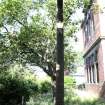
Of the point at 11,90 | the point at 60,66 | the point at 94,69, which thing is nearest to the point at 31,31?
the point at 11,90

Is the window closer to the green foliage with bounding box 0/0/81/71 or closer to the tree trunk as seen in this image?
the green foliage with bounding box 0/0/81/71

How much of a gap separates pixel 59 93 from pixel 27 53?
33.0 feet

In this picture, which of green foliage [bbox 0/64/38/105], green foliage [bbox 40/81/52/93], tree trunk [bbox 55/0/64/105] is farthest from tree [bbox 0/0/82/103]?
green foliage [bbox 40/81/52/93]

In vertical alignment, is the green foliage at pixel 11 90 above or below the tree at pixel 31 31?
below

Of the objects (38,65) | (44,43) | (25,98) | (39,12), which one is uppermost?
(39,12)

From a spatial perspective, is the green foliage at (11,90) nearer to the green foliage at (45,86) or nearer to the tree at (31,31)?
the tree at (31,31)

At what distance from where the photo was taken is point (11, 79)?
57.4 feet

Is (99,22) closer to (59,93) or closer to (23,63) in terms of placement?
(23,63)

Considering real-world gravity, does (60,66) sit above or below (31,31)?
below

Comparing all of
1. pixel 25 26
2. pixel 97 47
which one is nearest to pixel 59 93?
pixel 25 26

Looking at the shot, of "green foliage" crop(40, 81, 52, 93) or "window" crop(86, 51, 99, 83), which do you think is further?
"green foliage" crop(40, 81, 52, 93)

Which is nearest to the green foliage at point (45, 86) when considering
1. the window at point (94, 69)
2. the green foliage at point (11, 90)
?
the window at point (94, 69)

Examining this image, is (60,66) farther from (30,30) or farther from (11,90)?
(30,30)

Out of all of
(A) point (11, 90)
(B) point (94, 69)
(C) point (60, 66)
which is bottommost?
(A) point (11, 90)
